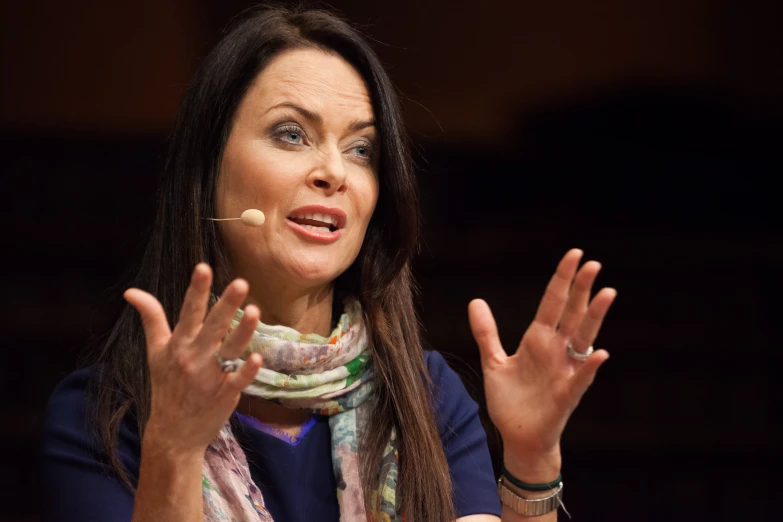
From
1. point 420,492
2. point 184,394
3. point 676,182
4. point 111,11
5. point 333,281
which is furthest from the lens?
point 676,182

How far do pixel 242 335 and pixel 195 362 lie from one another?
0.24ft

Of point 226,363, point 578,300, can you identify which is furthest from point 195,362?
point 578,300

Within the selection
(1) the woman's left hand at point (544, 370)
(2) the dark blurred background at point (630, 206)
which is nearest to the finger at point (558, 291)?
(1) the woman's left hand at point (544, 370)

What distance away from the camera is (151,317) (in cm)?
115

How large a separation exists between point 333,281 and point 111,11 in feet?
4.08

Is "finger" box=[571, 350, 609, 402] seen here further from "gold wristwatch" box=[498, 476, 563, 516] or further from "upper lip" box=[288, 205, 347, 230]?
"upper lip" box=[288, 205, 347, 230]

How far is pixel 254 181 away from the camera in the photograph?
159 cm

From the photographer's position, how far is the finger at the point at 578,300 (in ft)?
4.12

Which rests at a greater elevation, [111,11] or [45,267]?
[111,11]

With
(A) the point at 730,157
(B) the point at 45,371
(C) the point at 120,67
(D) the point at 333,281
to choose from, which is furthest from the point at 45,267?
(A) the point at 730,157

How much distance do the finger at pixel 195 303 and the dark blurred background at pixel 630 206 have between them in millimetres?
1663

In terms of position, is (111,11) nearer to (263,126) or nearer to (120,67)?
(120,67)

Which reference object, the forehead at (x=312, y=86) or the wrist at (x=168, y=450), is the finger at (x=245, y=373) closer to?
the wrist at (x=168, y=450)

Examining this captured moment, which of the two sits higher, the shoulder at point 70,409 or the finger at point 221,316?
the finger at point 221,316
